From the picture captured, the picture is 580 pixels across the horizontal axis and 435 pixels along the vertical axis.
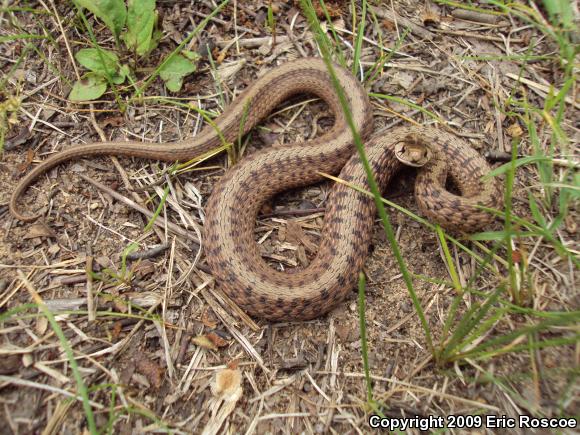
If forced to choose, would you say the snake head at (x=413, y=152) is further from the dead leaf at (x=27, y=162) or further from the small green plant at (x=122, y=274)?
Answer: the dead leaf at (x=27, y=162)

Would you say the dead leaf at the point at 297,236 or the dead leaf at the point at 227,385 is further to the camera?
the dead leaf at the point at 297,236

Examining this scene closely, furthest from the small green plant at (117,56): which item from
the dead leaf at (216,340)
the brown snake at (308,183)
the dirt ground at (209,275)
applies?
the dead leaf at (216,340)

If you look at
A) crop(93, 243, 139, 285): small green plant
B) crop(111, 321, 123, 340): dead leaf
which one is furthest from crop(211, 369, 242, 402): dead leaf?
crop(93, 243, 139, 285): small green plant

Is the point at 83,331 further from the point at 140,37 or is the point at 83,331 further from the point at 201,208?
the point at 140,37

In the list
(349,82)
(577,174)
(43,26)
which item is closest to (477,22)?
(349,82)

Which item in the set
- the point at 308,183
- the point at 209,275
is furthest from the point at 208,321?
the point at 308,183

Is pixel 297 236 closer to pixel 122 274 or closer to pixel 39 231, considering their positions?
pixel 122 274

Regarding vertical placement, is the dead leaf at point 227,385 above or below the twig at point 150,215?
below
